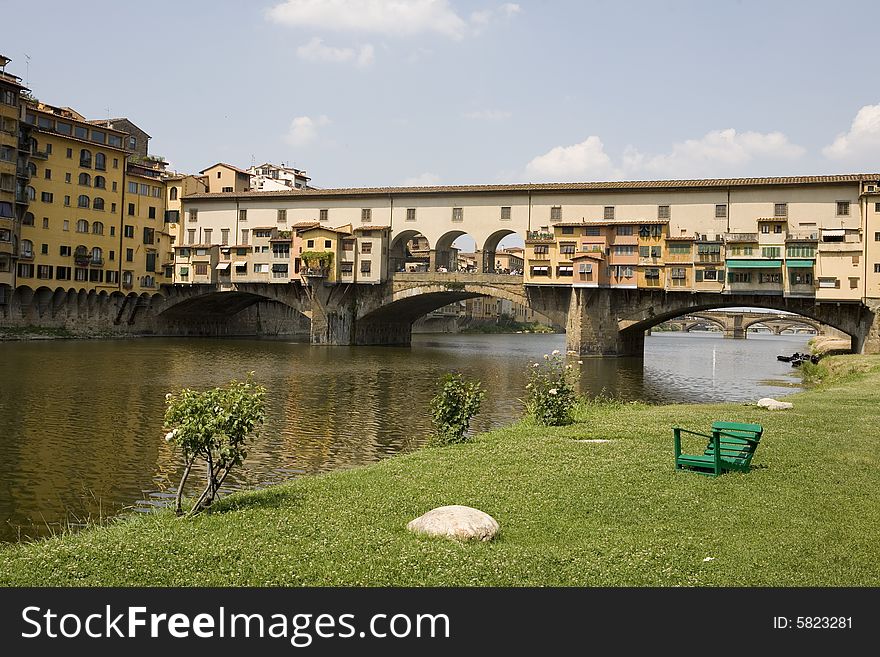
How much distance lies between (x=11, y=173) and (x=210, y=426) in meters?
64.7

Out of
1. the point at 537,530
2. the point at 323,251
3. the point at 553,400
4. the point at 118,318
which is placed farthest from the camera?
the point at 118,318

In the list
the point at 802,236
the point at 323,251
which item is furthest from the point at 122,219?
the point at 802,236

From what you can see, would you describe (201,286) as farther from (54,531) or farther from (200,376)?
(54,531)

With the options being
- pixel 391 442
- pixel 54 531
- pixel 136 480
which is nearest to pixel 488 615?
pixel 54 531

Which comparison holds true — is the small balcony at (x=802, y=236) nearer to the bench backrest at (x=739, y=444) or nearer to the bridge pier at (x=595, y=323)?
the bridge pier at (x=595, y=323)

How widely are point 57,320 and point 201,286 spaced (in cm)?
1412

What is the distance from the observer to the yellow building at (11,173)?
6569cm

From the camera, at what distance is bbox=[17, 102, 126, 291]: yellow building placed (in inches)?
2795

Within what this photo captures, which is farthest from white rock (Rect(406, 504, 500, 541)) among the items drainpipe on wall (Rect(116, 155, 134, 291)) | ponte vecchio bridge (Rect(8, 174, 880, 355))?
drainpipe on wall (Rect(116, 155, 134, 291))

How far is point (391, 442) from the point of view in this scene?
81.1ft

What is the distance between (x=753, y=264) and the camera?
2418 inches

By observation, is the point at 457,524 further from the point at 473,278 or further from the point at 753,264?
the point at 473,278

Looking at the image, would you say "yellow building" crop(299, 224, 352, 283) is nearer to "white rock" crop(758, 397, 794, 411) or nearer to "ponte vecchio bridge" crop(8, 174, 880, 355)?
"ponte vecchio bridge" crop(8, 174, 880, 355)

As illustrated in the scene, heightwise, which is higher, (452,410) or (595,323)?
(595,323)
